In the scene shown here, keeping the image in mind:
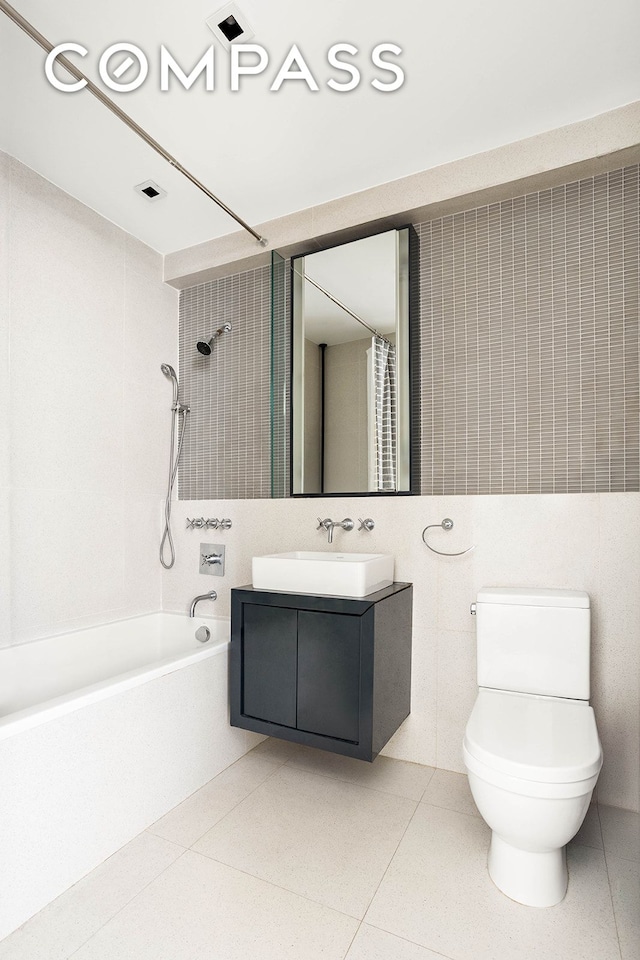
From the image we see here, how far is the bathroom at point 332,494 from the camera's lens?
1513 millimetres

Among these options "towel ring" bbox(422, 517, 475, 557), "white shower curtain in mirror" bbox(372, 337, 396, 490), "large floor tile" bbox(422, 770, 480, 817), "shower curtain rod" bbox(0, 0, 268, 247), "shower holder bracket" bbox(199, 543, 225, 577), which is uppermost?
"shower curtain rod" bbox(0, 0, 268, 247)

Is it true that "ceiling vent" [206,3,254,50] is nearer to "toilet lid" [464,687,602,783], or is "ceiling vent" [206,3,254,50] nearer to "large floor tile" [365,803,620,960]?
"toilet lid" [464,687,602,783]

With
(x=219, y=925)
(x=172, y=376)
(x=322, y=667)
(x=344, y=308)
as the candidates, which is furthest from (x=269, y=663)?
(x=172, y=376)

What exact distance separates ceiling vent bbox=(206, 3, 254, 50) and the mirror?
97 cm

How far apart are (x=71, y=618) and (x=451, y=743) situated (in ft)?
5.69

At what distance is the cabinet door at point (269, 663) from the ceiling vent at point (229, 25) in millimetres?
1914

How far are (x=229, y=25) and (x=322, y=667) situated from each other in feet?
6.89

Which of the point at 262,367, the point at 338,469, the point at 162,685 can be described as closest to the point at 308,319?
the point at 262,367

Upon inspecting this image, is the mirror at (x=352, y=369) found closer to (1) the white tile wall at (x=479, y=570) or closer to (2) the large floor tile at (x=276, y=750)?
(1) the white tile wall at (x=479, y=570)

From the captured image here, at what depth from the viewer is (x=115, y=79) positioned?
6.14 feet

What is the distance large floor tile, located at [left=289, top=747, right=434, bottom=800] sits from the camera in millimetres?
2119

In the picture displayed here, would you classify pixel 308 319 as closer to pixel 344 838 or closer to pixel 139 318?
pixel 139 318

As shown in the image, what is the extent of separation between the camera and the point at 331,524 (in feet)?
8.07

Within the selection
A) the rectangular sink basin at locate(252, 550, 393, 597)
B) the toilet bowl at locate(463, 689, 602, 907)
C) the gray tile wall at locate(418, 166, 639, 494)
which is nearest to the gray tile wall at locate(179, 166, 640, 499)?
the gray tile wall at locate(418, 166, 639, 494)
